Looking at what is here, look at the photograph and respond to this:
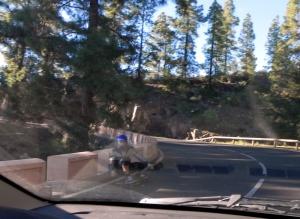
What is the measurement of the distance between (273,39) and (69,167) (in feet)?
136

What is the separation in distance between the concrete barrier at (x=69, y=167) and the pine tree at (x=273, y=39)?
34.2m

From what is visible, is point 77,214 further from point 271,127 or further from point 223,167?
point 271,127

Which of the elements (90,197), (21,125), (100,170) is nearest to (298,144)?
(21,125)

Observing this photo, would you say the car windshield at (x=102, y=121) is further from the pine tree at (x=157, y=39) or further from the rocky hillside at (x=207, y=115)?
the rocky hillside at (x=207, y=115)

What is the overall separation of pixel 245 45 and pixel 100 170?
52.2 meters

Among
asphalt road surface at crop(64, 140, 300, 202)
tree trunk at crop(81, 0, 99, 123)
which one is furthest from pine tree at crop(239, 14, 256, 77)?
asphalt road surface at crop(64, 140, 300, 202)

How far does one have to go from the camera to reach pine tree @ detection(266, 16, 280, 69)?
A: 4901 cm

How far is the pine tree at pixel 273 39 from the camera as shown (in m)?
49.0

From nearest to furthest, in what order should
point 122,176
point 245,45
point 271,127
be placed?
point 122,176
point 271,127
point 245,45

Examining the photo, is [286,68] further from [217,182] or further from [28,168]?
[28,168]

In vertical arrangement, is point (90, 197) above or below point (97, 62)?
below

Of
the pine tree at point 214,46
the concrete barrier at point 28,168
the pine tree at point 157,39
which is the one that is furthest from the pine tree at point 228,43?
the concrete barrier at point 28,168

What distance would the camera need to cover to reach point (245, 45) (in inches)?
2584

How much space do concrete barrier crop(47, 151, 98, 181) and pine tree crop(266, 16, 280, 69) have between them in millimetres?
34214
